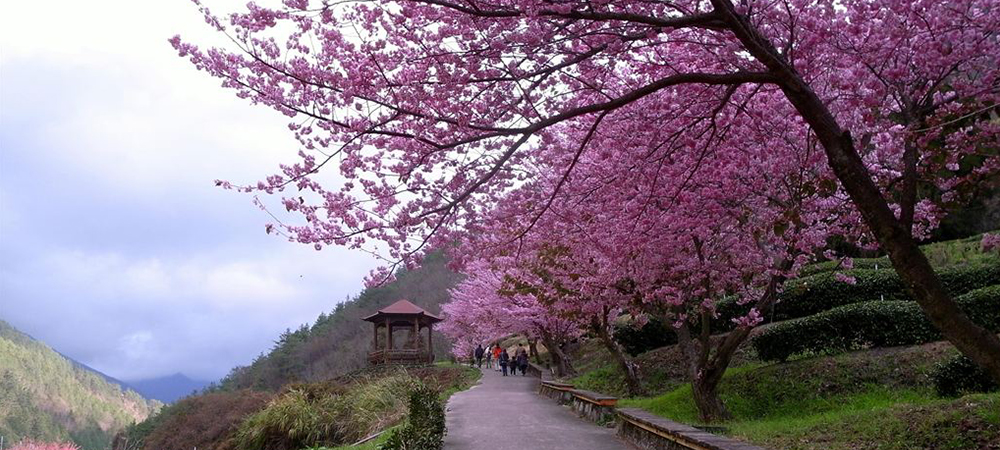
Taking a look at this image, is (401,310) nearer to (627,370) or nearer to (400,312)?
(400,312)

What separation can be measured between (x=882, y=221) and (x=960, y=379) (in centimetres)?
463

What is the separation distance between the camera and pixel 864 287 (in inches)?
612

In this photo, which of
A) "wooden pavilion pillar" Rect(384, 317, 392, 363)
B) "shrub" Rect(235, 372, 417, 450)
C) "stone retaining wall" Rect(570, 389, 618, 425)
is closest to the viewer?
"stone retaining wall" Rect(570, 389, 618, 425)

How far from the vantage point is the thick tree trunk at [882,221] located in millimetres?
5305

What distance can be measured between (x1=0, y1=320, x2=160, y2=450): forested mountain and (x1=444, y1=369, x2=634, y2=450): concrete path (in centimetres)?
6646

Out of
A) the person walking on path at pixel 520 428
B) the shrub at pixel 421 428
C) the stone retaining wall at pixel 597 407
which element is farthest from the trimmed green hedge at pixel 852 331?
the shrub at pixel 421 428

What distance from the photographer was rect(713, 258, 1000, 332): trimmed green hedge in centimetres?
1381

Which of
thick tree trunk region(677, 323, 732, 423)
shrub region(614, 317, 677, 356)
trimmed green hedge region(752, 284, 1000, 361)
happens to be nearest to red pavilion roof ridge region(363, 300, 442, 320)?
shrub region(614, 317, 677, 356)

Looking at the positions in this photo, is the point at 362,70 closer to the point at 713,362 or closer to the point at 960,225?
the point at 713,362

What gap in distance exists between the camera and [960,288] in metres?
13.9

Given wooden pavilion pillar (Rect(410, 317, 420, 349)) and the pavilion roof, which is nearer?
the pavilion roof

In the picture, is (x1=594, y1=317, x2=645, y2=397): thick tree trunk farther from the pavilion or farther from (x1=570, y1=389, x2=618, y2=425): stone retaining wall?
the pavilion

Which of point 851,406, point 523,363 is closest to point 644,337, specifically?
point 851,406

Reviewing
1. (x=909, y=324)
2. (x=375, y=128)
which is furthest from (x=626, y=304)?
(x=375, y=128)
